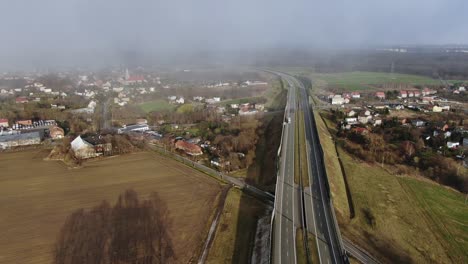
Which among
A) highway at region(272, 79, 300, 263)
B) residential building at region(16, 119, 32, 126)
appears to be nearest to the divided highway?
highway at region(272, 79, 300, 263)

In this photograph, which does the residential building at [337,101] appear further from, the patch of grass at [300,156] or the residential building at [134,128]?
the residential building at [134,128]

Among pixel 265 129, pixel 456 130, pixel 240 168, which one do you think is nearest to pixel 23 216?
pixel 240 168

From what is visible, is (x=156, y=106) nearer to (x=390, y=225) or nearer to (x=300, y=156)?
(x=300, y=156)

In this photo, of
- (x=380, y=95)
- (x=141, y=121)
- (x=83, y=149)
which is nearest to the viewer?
(x=83, y=149)

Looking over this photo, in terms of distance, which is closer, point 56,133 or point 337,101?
point 56,133

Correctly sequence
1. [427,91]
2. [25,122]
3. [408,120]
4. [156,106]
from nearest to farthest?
1. [408,120]
2. [25,122]
3. [156,106]
4. [427,91]

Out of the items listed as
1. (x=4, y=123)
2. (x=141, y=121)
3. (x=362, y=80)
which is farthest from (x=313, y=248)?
(x=362, y=80)

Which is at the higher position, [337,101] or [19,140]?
[337,101]
